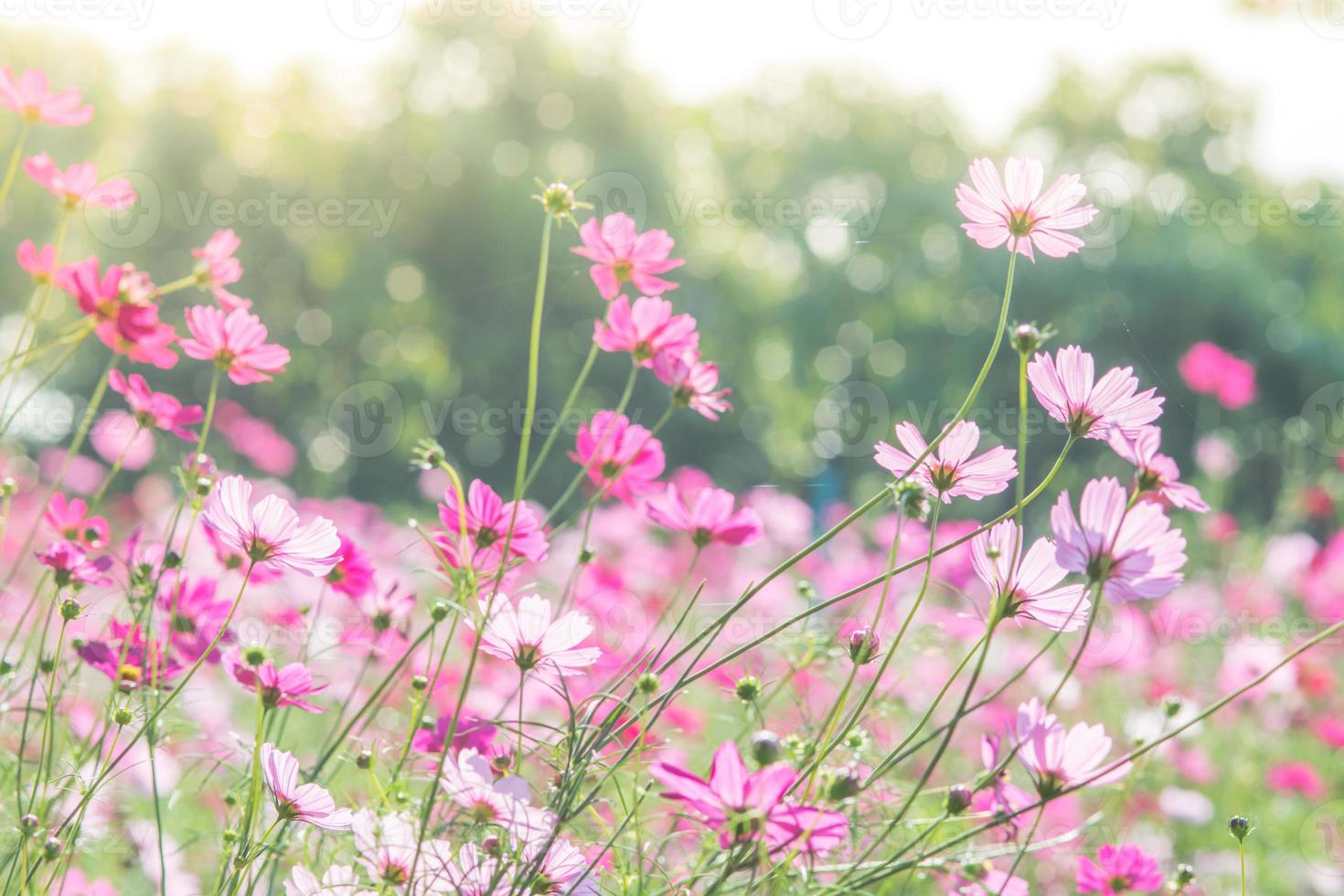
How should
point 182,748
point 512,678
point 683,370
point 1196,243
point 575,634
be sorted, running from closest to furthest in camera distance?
point 575,634 → point 683,370 → point 512,678 → point 182,748 → point 1196,243

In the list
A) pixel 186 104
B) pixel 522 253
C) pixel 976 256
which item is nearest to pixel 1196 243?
pixel 976 256

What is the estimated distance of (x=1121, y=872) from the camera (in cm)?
70

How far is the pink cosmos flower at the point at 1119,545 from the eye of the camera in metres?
0.53

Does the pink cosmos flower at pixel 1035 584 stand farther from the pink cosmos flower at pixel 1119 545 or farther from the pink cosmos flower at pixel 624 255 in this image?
the pink cosmos flower at pixel 624 255

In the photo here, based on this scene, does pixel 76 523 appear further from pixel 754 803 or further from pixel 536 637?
pixel 754 803

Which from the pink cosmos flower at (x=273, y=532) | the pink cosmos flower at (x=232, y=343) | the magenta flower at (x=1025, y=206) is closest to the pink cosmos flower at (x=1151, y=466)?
the magenta flower at (x=1025, y=206)

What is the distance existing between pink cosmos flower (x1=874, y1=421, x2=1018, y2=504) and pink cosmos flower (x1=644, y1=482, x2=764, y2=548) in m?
0.18

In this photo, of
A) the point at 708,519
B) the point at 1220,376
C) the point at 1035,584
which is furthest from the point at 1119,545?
the point at 1220,376

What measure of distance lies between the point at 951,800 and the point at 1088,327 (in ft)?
29.6

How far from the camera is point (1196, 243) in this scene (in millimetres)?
9312

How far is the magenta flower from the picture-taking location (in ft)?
2.08

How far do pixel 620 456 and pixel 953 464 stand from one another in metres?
0.26

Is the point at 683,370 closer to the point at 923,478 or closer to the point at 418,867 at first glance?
the point at 923,478

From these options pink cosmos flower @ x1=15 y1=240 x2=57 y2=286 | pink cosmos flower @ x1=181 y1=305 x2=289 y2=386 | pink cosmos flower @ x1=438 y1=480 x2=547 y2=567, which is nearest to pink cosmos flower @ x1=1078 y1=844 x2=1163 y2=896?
pink cosmos flower @ x1=438 y1=480 x2=547 y2=567
